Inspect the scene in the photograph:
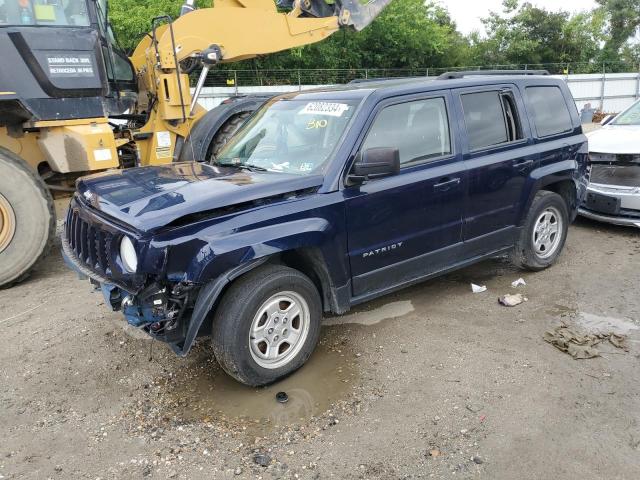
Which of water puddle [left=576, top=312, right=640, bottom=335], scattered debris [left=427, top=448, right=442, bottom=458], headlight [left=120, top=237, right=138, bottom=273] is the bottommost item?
water puddle [left=576, top=312, right=640, bottom=335]

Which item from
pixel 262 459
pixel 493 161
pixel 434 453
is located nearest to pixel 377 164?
pixel 493 161

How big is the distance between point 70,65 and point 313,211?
3.86 m

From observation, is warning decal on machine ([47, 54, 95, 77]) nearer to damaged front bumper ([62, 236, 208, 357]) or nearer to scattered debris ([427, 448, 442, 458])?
damaged front bumper ([62, 236, 208, 357])

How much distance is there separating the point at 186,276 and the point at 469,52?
124 ft

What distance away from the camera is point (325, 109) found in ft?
13.6

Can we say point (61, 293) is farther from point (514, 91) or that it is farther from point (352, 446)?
point (514, 91)

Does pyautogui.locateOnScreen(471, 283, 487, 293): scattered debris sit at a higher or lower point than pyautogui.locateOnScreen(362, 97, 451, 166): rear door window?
lower

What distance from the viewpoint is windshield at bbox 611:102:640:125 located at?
7.73m

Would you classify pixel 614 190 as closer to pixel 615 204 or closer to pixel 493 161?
pixel 615 204

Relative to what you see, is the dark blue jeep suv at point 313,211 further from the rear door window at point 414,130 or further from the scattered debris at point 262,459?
the scattered debris at point 262,459

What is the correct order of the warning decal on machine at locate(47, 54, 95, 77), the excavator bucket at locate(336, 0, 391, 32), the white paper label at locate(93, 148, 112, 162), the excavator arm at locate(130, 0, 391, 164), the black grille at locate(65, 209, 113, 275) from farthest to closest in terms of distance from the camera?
1. the excavator bucket at locate(336, 0, 391, 32)
2. the excavator arm at locate(130, 0, 391, 164)
3. the white paper label at locate(93, 148, 112, 162)
4. the warning decal on machine at locate(47, 54, 95, 77)
5. the black grille at locate(65, 209, 113, 275)

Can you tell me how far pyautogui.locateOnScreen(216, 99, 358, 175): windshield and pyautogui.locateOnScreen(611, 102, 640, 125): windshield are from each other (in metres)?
5.72

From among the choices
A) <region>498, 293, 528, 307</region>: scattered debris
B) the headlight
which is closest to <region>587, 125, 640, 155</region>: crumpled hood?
<region>498, 293, 528, 307</region>: scattered debris

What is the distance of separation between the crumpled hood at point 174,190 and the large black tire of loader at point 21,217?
1761mm
